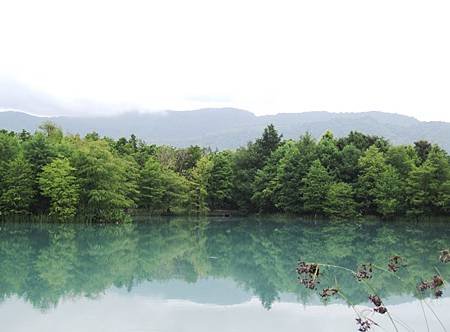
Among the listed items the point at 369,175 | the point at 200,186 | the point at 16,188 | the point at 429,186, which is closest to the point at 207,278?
the point at 16,188

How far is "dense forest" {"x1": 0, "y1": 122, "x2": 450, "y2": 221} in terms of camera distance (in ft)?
82.6

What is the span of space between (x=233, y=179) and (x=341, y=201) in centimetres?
817

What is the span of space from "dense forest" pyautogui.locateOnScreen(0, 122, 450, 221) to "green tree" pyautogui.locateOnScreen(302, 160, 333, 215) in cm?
6

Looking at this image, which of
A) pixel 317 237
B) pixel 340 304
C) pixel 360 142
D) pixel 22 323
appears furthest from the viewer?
pixel 360 142

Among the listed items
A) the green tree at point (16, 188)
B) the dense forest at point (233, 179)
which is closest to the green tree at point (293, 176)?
the dense forest at point (233, 179)

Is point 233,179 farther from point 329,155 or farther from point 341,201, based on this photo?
point 341,201

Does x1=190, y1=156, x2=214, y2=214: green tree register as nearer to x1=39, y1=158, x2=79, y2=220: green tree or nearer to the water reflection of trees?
the water reflection of trees

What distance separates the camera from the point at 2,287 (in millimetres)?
11008

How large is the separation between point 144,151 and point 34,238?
634 inches

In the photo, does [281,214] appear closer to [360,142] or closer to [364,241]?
[360,142]

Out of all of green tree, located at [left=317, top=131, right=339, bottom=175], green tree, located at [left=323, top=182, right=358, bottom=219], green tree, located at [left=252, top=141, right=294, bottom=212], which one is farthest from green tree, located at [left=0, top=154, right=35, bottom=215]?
green tree, located at [left=317, top=131, right=339, bottom=175]

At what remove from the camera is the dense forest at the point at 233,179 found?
25.2 metres

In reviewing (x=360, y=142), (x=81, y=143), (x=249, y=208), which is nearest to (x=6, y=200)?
(x=81, y=143)

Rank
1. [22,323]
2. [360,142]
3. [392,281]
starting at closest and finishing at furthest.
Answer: [22,323] → [392,281] → [360,142]
